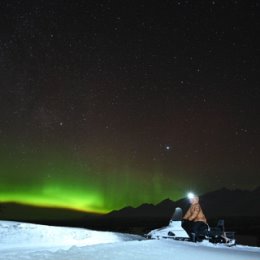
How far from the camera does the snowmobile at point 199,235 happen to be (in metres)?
13.5

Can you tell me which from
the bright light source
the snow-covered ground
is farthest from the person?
the snow-covered ground

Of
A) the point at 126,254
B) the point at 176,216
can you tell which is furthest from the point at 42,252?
the point at 176,216

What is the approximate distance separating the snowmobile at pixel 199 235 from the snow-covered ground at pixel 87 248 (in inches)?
13.6

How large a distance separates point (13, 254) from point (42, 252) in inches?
28.0

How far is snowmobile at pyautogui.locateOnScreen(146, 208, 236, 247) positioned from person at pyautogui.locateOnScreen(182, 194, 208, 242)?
0.07 meters

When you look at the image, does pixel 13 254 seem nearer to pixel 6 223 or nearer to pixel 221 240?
pixel 6 223

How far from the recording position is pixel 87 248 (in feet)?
39.1

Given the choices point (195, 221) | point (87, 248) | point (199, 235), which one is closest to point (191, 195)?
point (195, 221)

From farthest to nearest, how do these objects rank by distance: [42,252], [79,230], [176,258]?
[79,230] → [42,252] → [176,258]

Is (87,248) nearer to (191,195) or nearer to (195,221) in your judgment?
(195,221)

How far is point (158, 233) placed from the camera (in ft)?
51.2

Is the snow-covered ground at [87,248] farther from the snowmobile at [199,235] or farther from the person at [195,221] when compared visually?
the person at [195,221]

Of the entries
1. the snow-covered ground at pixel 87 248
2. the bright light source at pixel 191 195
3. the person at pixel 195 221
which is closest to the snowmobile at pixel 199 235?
the person at pixel 195 221

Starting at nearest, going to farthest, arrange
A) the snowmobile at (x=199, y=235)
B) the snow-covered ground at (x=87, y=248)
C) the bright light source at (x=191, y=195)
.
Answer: the snow-covered ground at (x=87, y=248), the snowmobile at (x=199, y=235), the bright light source at (x=191, y=195)
